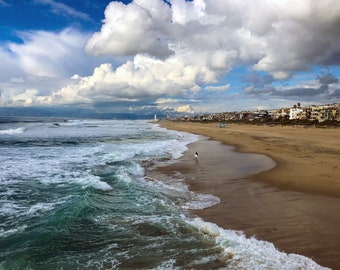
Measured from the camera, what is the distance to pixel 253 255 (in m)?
6.25

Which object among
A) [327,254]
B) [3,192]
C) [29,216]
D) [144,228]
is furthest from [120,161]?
[327,254]

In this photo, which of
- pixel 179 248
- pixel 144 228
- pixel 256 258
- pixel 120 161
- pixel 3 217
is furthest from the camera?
pixel 120 161

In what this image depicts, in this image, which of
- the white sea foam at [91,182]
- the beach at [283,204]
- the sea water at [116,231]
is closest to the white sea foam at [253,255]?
the sea water at [116,231]

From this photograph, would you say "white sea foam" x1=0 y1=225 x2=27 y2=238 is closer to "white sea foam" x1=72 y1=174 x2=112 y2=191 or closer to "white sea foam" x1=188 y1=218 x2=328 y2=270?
"white sea foam" x1=72 y1=174 x2=112 y2=191

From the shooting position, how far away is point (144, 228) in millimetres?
8062

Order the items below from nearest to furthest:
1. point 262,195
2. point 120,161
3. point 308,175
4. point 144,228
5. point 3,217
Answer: point 144,228
point 3,217
point 262,195
point 308,175
point 120,161

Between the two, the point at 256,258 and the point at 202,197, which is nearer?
the point at 256,258

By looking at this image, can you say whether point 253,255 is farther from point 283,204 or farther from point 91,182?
point 91,182

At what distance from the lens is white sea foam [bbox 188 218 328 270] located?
5.77 metres

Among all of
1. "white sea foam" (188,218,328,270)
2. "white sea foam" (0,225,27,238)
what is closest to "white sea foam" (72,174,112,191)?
"white sea foam" (0,225,27,238)

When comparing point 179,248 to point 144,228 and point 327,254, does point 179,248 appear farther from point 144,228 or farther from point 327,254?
point 327,254

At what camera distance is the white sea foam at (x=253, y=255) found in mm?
5770

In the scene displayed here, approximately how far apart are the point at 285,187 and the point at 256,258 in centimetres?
701

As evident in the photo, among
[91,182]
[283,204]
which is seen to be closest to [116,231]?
[283,204]
